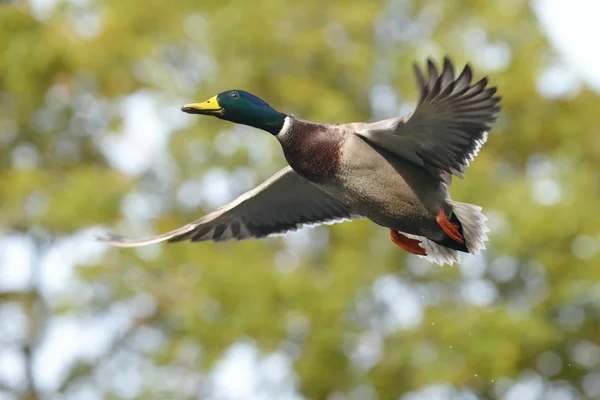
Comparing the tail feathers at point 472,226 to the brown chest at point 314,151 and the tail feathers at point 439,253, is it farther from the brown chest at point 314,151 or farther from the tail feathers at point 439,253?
the brown chest at point 314,151

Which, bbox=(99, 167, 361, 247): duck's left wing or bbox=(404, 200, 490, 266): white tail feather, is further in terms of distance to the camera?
bbox=(99, 167, 361, 247): duck's left wing

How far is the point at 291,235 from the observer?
557 inches

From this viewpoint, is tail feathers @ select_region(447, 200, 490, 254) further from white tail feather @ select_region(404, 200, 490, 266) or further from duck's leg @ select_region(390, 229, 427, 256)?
duck's leg @ select_region(390, 229, 427, 256)

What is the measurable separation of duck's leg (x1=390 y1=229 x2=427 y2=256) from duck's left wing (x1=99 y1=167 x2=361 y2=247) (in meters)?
0.34

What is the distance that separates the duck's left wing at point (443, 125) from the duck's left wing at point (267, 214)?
82cm

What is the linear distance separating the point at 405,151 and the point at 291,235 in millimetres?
9557

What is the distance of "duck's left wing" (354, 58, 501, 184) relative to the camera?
4320 millimetres

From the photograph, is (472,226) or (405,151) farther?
(472,226)

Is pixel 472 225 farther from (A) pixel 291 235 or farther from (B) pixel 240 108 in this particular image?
(A) pixel 291 235

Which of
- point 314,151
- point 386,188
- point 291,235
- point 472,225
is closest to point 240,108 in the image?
point 314,151

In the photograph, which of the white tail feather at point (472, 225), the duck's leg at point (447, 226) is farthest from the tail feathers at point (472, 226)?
the duck's leg at point (447, 226)

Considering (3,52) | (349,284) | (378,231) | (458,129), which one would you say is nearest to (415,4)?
(378,231)

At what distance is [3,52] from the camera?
560 inches

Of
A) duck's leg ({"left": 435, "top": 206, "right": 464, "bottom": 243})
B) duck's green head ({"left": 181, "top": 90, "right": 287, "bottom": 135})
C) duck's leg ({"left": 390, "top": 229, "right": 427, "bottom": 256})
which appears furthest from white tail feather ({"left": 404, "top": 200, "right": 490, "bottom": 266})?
duck's green head ({"left": 181, "top": 90, "right": 287, "bottom": 135})
